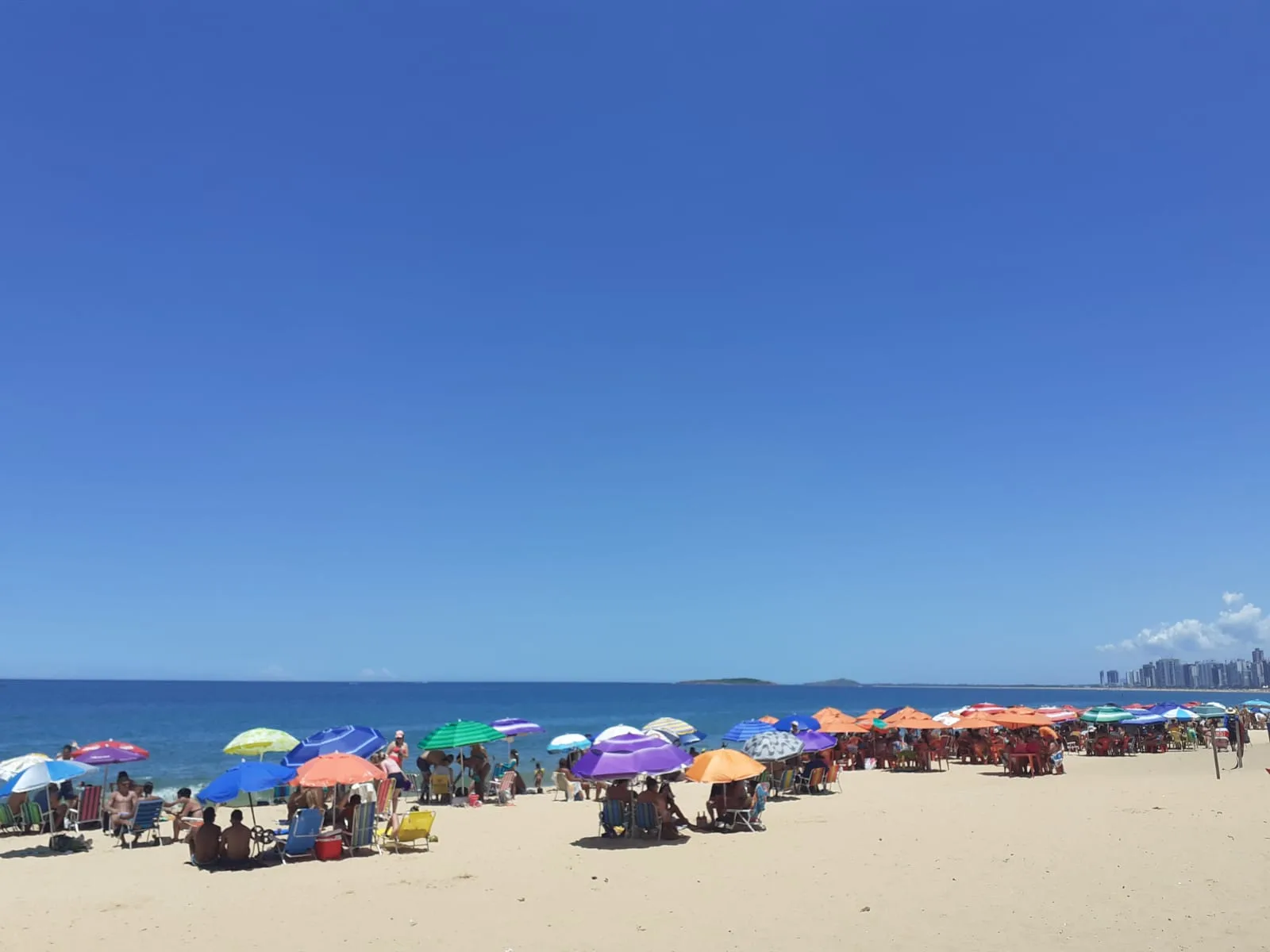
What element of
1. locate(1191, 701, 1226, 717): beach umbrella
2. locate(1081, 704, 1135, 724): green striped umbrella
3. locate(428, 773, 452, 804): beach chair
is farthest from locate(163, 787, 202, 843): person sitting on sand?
locate(1191, 701, 1226, 717): beach umbrella

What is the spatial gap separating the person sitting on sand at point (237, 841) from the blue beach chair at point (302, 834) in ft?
1.68

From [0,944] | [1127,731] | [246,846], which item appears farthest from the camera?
[1127,731]

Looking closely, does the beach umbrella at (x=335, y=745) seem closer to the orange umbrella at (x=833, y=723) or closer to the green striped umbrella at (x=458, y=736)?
the green striped umbrella at (x=458, y=736)

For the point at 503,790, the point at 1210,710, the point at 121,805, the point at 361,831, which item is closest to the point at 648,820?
the point at 361,831

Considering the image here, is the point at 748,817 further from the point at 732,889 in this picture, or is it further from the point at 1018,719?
the point at 1018,719

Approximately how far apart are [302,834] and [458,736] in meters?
5.67

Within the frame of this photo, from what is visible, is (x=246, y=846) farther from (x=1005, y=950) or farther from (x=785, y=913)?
(x=1005, y=950)

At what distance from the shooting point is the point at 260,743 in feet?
50.9

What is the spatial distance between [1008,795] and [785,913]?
10.6 m

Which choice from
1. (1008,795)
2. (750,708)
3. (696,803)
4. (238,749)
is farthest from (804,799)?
(750,708)

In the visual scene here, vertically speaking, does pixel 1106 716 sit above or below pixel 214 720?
above

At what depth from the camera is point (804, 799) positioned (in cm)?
1747

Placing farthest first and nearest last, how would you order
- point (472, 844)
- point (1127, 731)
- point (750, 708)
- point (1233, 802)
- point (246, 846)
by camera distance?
point (750, 708) → point (1127, 731) → point (1233, 802) → point (472, 844) → point (246, 846)

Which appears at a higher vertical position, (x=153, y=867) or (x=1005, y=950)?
(x=1005, y=950)
